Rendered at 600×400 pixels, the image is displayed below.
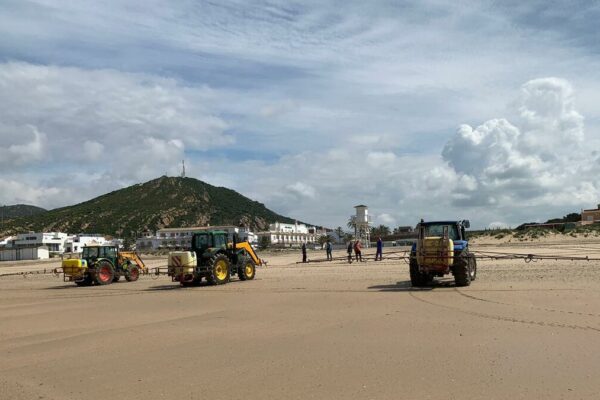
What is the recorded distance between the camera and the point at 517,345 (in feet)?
25.9

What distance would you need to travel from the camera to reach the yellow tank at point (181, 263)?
2056 cm

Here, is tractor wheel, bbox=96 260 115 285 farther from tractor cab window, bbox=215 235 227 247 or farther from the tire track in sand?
the tire track in sand

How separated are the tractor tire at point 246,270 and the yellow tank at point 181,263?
2358 millimetres

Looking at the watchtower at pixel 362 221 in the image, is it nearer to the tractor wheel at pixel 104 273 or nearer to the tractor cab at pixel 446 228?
the tractor wheel at pixel 104 273

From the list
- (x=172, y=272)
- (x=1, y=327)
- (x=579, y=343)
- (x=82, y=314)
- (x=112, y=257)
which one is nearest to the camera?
(x=579, y=343)

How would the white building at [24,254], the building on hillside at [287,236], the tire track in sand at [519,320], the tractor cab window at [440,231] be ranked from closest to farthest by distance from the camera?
the tire track in sand at [519,320], the tractor cab window at [440,231], the white building at [24,254], the building on hillside at [287,236]

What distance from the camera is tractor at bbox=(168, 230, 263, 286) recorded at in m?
20.7

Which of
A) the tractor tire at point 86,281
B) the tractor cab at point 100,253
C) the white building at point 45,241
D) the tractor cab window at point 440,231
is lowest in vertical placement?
the tractor tire at point 86,281

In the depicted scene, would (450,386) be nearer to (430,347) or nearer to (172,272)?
(430,347)

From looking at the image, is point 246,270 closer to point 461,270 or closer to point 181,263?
point 181,263

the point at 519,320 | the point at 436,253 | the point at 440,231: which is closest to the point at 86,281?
the point at 440,231

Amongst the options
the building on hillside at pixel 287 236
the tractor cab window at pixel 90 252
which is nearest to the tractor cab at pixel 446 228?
the tractor cab window at pixel 90 252

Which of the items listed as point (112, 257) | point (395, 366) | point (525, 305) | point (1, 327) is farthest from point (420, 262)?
point (112, 257)

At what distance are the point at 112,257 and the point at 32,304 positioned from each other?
9.81m
